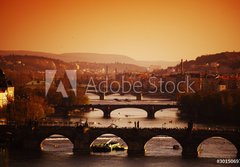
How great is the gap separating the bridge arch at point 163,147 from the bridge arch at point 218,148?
899 mm

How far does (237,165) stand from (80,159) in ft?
19.2

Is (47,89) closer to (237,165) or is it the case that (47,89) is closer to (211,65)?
(237,165)

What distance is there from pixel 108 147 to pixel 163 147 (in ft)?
7.84

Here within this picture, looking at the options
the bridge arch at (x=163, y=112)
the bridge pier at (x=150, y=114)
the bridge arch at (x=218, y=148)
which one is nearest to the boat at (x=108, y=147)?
the bridge arch at (x=218, y=148)

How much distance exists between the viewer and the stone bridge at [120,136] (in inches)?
1471

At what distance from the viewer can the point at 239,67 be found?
108 meters

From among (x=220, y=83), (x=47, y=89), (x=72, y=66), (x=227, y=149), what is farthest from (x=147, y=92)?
(x=72, y=66)

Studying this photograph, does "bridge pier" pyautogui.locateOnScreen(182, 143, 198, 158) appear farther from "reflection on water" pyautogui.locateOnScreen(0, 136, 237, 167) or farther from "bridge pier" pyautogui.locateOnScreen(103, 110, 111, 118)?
"bridge pier" pyautogui.locateOnScreen(103, 110, 111, 118)

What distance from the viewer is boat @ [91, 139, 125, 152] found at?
1510 inches

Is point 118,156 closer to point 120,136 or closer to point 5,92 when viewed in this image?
point 120,136

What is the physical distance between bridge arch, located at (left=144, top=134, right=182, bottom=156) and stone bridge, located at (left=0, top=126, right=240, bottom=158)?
0.27 meters
